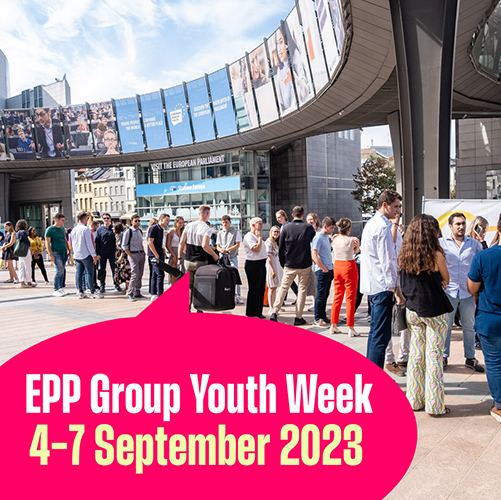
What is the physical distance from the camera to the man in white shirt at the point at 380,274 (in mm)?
4648

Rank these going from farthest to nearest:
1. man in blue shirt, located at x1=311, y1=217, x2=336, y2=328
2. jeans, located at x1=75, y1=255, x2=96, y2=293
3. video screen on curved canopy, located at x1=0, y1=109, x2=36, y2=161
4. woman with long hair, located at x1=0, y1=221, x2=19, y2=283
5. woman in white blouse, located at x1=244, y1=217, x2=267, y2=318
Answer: video screen on curved canopy, located at x1=0, y1=109, x2=36, y2=161 → woman with long hair, located at x1=0, y1=221, x2=19, y2=283 → jeans, located at x1=75, y1=255, x2=96, y2=293 → man in blue shirt, located at x1=311, y1=217, x2=336, y2=328 → woman in white blouse, located at x1=244, y1=217, x2=267, y2=318

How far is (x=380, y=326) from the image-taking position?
466 centimetres

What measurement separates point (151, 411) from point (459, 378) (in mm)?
4603

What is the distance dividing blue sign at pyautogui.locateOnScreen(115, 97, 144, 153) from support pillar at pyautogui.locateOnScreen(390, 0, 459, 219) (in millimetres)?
32279

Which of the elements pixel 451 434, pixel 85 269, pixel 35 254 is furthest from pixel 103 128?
pixel 451 434

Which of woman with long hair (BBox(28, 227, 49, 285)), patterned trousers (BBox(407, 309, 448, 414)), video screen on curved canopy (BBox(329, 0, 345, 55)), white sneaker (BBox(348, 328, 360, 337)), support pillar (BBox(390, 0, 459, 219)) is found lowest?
white sneaker (BBox(348, 328, 360, 337))

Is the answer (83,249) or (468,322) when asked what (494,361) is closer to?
(468,322)

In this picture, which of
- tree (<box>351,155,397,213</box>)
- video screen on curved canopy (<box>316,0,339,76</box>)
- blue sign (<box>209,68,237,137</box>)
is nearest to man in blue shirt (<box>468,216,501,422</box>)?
video screen on curved canopy (<box>316,0,339,76</box>)

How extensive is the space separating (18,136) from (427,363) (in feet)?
146

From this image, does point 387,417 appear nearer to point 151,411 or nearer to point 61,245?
point 151,411

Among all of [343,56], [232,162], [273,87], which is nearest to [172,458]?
[343,56]

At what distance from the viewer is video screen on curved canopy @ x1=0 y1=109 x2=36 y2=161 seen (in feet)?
137

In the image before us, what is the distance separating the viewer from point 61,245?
11.7 metres

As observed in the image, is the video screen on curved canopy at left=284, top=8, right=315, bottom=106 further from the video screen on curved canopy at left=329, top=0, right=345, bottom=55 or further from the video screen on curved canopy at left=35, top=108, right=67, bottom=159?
the video screen on curved canopy at left=35, top=108, right=67, bottom=159
